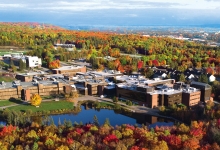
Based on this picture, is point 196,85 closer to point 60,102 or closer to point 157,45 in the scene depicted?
point 60,102

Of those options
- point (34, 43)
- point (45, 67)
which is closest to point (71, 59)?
point (45, 67)

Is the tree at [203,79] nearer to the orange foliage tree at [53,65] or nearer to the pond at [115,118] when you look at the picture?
the pond at [115,118]

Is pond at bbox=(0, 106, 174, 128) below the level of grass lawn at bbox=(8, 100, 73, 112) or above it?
below

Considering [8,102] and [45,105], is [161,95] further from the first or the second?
[8,102]

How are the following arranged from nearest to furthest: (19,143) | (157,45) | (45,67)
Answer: (19,143) < (45,67) < (157,45)

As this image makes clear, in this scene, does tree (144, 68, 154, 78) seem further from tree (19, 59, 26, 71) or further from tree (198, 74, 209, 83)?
tree (19, 59, 26, 71)

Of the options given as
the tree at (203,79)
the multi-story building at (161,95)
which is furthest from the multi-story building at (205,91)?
the tree at (203,79)

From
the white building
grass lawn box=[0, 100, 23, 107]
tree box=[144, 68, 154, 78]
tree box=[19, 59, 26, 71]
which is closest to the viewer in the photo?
grass lawn box=[0, 100, 23, 107]

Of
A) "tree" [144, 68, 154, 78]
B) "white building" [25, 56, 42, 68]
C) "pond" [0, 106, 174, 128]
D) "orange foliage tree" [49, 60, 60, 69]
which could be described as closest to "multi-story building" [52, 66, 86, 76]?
"orange foliage tree" [49, 60, 60, 69]

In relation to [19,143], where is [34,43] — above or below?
above

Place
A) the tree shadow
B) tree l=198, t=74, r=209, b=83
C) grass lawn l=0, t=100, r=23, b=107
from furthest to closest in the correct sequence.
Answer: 1. tree l=198, t=74, r=209, b=83
2. the tree shadow
3. grass lawn l=0, t=100, r=23, b=107

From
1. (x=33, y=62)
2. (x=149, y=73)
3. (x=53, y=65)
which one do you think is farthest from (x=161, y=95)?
(x=33, y=62)
